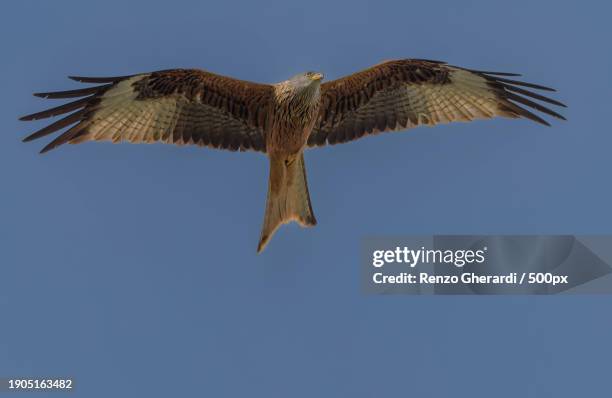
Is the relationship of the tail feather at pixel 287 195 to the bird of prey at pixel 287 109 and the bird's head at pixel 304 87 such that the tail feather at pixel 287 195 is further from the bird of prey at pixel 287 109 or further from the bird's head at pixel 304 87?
the bird's head at pixel 304 87

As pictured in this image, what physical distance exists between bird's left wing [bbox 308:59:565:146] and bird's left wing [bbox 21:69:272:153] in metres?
0.82

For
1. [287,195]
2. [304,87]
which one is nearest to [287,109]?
[304,87]

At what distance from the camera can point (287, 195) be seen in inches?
723

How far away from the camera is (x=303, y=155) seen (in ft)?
61.1

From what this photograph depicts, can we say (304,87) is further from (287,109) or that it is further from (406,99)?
(406,99)

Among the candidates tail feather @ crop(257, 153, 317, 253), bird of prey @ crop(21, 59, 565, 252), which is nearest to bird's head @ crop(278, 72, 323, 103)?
bird of prey @ crop(21, 59, 565, 252)

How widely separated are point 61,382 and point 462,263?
15.8ft

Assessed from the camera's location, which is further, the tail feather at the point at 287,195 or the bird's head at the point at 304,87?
the tail feather at the point at 287,195

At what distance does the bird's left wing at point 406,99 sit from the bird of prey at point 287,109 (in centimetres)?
1

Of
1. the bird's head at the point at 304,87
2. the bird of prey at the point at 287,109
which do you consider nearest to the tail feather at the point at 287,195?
the bird of prey at the point at 287,109

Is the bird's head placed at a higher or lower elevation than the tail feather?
higher

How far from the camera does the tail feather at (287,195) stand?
18.3 meters

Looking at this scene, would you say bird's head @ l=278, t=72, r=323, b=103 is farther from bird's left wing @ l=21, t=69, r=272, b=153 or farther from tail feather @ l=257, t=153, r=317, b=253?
tail feather @ l=257, t=153, r=317, b=253

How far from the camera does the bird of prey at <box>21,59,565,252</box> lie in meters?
18.1
